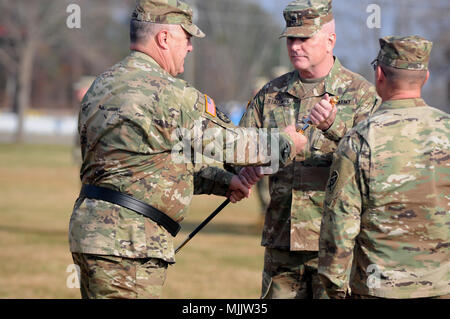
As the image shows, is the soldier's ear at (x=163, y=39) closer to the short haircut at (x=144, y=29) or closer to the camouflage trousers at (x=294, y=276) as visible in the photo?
the short haircut at (x=144, y=29)

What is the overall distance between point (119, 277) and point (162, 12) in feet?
4.79

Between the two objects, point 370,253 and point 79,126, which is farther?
point 79,126

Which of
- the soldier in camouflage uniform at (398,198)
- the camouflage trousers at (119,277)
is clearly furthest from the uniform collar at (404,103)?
the camouflage trousers at (119,277)

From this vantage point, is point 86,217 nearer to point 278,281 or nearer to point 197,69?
point 278,281

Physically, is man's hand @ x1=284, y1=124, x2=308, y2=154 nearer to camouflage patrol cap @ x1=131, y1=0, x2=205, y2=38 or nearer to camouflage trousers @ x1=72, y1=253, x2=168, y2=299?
camouflage patrol cap @ x1=131, y1=0, x2=205, y2=38

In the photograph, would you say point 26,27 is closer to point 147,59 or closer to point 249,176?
point 249,176

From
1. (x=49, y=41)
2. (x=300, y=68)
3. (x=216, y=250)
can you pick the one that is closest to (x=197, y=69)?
(x=49, y=41)


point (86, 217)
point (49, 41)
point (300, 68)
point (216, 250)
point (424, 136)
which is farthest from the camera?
point (49, 41)

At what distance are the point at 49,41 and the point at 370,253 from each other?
4243 cm

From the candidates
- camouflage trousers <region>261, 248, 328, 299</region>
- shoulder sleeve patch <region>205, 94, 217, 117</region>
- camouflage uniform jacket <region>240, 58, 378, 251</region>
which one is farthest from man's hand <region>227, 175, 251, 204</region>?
shoulder sleeve patch <region>205, 94, 217, 117</region>

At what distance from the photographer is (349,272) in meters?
3.82

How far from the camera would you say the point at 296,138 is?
173 inches

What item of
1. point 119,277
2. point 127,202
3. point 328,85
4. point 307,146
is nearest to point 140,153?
point 127,202

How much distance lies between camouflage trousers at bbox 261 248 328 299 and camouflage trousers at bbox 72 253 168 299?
1.32 meters
